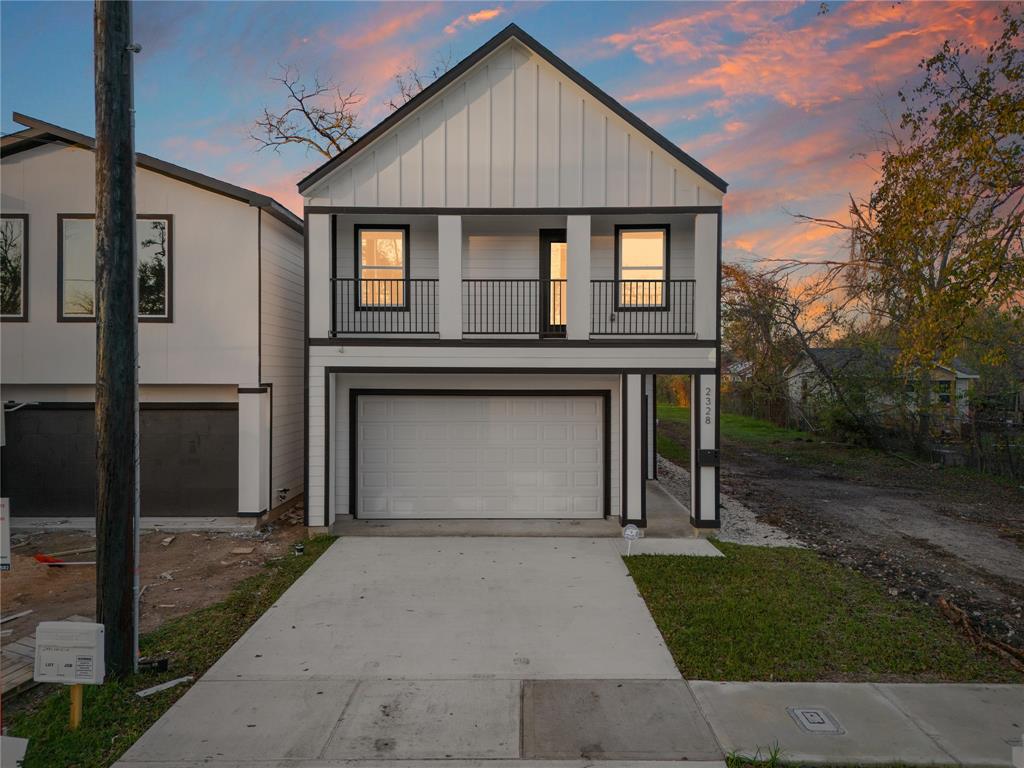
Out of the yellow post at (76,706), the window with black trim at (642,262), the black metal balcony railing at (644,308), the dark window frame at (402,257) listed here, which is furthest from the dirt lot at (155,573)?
the window with black trim at (642,262)

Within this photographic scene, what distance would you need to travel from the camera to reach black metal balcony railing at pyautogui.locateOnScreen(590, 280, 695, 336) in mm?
9820

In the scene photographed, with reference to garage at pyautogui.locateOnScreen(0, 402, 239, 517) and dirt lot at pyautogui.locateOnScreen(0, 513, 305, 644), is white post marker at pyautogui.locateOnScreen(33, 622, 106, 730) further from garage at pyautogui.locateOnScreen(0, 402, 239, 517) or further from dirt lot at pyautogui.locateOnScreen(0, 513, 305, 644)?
garage at pyautogui.locateOnScreen(0, 402, 239, 517)

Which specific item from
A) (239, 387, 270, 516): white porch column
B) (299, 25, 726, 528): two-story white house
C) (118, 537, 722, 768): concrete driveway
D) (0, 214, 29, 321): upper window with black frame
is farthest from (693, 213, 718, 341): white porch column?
(0, 214, 29, 321): upper window with black frame

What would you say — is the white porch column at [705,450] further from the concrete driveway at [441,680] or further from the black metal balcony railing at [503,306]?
the black metal balcony railing at [503,306]

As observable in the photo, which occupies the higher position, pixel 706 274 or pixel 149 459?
pixel 706 274

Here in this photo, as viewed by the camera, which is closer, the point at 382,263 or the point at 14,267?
the point at 14,267

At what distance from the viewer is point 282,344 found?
10.5m

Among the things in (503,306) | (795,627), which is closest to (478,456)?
(503,306)

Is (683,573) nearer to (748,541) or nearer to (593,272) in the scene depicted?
(748,541)

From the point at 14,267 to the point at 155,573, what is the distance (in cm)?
626

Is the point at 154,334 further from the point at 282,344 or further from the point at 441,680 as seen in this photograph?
Answer: the point at 441,680

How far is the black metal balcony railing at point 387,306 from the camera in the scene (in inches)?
387

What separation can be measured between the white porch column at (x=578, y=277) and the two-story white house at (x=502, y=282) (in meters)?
0.02

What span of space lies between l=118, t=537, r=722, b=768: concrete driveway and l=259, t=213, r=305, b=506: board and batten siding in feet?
12.4
